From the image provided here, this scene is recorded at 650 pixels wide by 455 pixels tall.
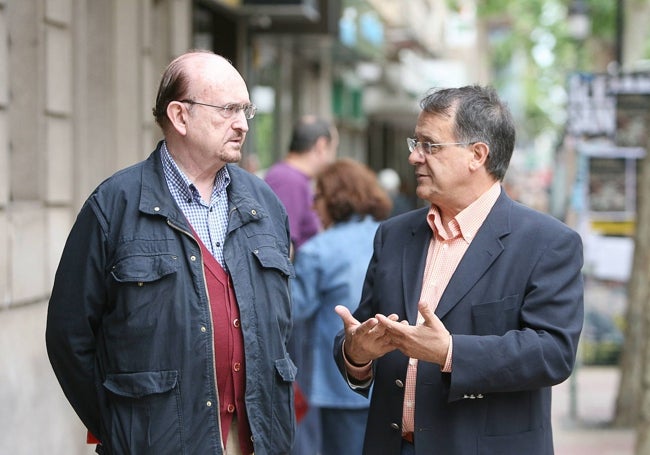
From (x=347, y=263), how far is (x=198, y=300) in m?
2.65

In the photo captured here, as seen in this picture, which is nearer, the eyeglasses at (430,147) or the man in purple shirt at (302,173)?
the eyeglasses at (430,147)

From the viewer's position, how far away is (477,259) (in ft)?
12.8

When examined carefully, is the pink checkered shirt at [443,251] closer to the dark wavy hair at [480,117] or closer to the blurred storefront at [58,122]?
the dark wavy hair at [480,117]

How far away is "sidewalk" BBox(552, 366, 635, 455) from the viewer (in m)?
10.6

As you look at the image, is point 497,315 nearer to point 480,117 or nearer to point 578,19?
point 480,117

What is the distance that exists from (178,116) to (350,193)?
104 inches

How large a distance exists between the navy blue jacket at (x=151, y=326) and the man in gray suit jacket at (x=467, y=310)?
1.09 feet

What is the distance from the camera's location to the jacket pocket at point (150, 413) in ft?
12.1

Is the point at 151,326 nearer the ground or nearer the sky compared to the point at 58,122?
nearer the ground

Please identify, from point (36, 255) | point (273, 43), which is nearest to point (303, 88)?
point (273, 43)

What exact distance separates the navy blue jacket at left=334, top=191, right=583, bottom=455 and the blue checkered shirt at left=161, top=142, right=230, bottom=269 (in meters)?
0.65

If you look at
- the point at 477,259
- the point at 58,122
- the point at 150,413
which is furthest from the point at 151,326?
the point at 58,122

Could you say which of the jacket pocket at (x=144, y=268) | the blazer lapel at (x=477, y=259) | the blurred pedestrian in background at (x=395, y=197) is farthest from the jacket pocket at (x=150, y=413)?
the blurred pedestrian in background at (x=395, y=197)

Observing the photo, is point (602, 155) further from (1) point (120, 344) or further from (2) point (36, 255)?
(1) point (120, 344)
